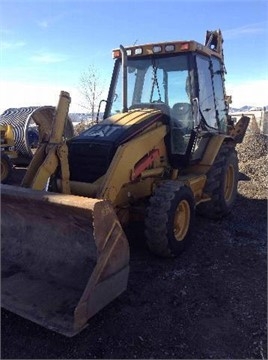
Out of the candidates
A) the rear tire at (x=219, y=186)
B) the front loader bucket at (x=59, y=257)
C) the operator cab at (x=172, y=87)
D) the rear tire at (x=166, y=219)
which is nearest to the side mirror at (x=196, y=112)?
the operator cab at (x=172, y=87)

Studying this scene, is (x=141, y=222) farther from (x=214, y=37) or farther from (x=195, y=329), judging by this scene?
(x=214, y=37)

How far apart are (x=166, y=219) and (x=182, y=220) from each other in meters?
0.62

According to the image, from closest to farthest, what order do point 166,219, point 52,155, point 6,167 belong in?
point 52,155 → point 166,219 → point 6,167

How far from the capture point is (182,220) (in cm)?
498

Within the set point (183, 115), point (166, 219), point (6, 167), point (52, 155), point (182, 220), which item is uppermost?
point (183, 115)

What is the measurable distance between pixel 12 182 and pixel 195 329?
8.06 meters

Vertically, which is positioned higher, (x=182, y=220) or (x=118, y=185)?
(x=118, y=185)

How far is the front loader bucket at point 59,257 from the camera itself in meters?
3.25

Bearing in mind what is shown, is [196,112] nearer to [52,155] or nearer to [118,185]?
[118,185]

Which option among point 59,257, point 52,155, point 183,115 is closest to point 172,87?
point 183,115

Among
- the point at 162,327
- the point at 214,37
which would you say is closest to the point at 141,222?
the point at 162,327

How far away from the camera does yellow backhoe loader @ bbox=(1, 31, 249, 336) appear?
3.42 metres

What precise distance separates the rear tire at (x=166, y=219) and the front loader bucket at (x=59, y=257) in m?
0.86

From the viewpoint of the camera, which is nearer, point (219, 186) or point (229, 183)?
point (219, 186)
